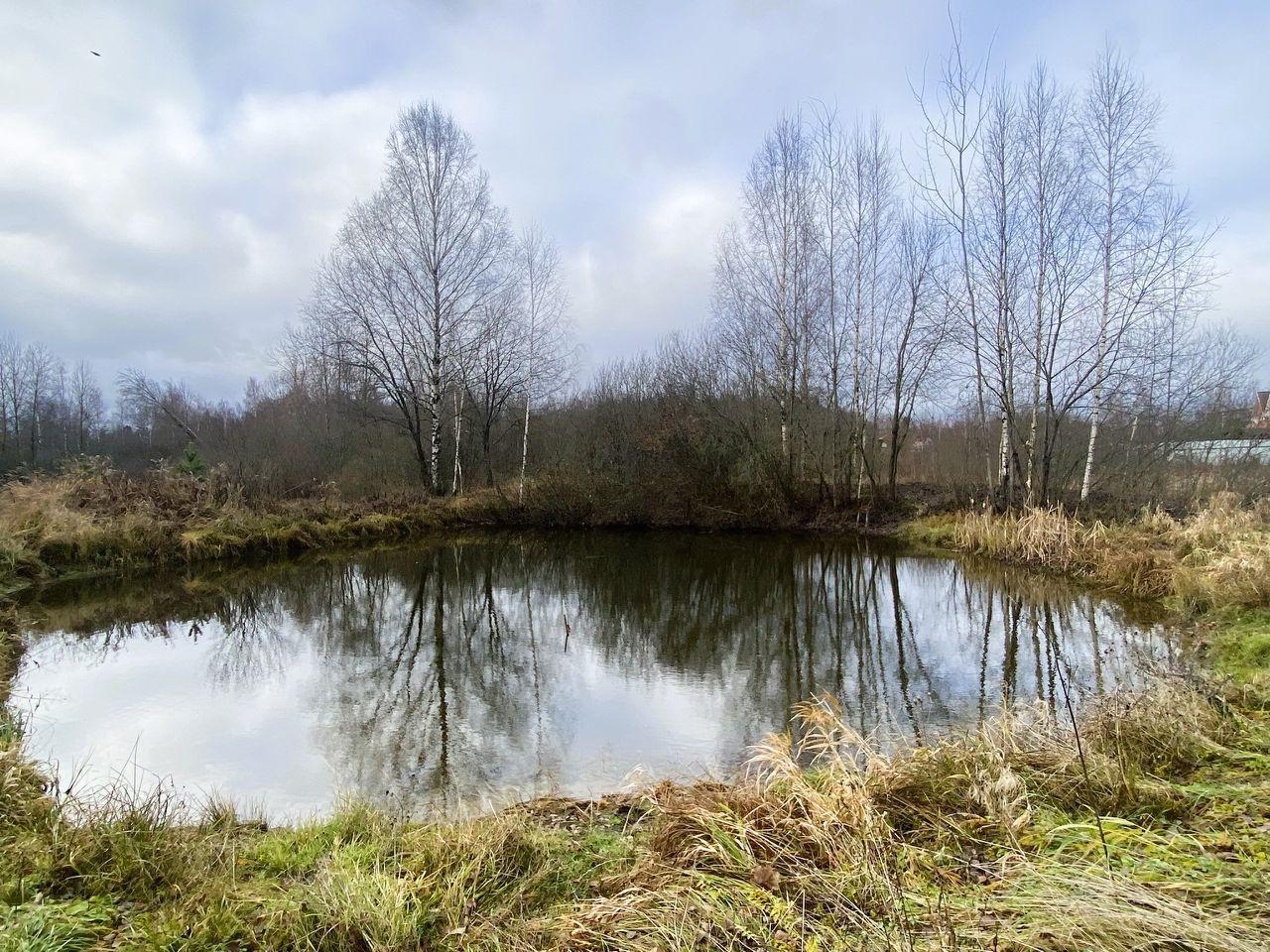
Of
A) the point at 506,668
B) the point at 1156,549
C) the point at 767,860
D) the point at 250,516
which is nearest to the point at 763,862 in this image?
the point at 767,860

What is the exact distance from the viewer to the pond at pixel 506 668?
5.14 metres

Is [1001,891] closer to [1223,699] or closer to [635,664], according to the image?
[1223,699]

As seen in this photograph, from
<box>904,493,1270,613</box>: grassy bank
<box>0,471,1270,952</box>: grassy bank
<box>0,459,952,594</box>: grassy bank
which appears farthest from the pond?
<box>0,459,952,594</box>: grassy bank

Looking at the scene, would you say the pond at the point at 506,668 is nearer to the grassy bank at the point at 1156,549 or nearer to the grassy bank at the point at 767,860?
the grassy bank at the point at 1156,549

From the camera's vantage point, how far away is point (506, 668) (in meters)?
7.65

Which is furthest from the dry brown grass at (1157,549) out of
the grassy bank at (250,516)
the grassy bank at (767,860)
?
the grassy bank at (250,516)

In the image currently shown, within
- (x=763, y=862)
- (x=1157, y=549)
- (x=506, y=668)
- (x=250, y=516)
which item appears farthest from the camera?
(x=250, y=516)

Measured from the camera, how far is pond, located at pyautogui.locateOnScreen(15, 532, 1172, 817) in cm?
514

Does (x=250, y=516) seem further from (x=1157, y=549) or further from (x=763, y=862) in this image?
(x=1157, y=549)

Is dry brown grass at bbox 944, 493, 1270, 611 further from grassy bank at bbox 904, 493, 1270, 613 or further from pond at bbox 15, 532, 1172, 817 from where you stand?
pond at bbox 15, 532, 1172, 817

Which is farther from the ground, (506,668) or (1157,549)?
(1157,549)

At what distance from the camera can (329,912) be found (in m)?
2.61

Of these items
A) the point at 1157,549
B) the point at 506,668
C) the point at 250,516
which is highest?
the point at 250,516

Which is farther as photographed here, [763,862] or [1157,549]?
[1157,549]
